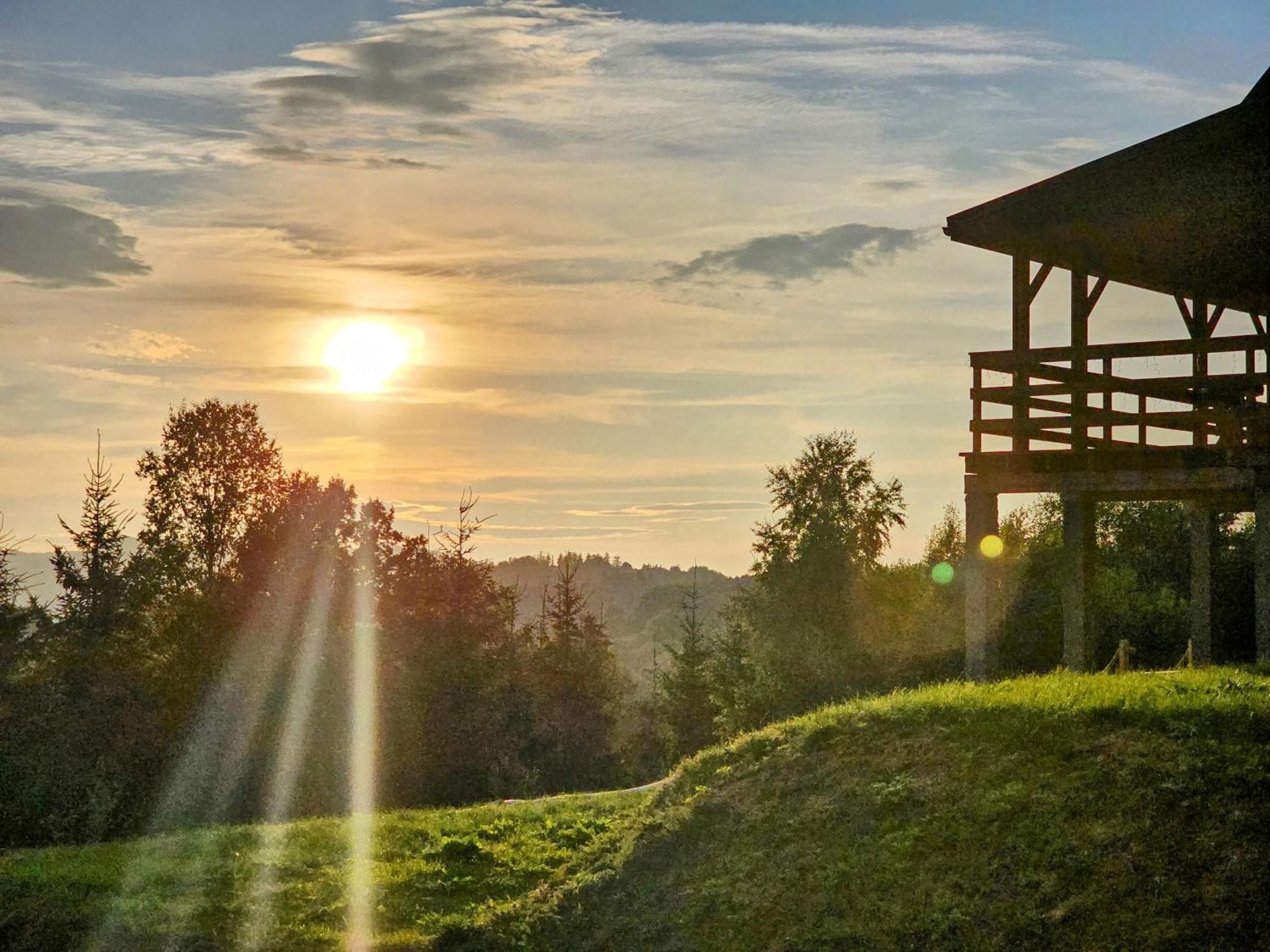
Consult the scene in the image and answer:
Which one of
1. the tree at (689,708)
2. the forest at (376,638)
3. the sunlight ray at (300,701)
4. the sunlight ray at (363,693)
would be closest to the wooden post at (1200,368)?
the forest at (376,638)

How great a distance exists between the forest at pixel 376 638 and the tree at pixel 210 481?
10 cm

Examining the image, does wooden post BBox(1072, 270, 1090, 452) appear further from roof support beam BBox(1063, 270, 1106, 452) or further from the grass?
the grass

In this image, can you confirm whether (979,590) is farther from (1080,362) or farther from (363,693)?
(363,693)

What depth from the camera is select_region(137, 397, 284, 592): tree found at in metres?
50.3

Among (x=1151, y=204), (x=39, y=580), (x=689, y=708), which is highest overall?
(x=1151, y=204)

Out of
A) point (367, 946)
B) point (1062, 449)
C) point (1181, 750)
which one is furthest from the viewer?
point (1062, 449)

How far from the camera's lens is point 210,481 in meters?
52.0

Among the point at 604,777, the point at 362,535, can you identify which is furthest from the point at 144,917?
the point at 604,777

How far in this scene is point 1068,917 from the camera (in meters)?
11.5

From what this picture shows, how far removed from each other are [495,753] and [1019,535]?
70.6 feet

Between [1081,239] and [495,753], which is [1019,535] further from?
[1081,239]

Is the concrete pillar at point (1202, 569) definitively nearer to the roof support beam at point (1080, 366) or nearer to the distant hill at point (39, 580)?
the roof support beam at point (1080, 366)

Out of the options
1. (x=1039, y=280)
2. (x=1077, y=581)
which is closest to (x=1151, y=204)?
(x=1039, y=280)

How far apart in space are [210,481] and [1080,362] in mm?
40681
